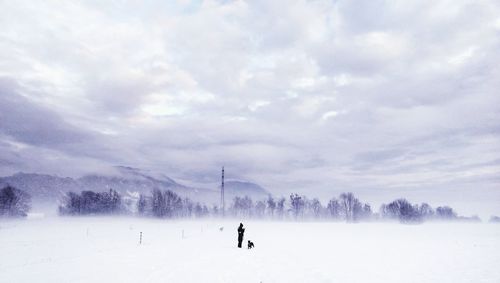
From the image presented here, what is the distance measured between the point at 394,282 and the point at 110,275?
14.8m

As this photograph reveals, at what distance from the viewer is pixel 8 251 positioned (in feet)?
100

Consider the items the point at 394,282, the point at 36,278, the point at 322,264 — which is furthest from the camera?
the point at 322,264

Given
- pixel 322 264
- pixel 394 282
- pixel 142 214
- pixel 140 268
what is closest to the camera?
pixel 394 282

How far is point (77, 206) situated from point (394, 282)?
6588 inches

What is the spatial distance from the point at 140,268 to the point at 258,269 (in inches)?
265

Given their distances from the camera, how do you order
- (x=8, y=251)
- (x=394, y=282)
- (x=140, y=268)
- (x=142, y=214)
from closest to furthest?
(x=394, y=282) → (x=140, y=268) → (x=8, y=251) → (x=142, y=214)

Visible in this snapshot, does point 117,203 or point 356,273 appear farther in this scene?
point 117,203

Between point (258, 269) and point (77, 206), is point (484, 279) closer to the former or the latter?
point (258, 269)

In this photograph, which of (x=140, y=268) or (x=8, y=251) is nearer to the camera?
(x=140, y=268)

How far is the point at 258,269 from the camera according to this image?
2062 centimetres

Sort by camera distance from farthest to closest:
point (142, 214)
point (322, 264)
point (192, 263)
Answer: point (142, 214) → point (322, 264) → point (192, 263)

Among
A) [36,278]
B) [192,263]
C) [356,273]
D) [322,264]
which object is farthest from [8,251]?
[356,273]

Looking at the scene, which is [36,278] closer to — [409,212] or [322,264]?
[322,264]

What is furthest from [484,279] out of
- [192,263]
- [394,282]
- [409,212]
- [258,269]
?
[409,212]
